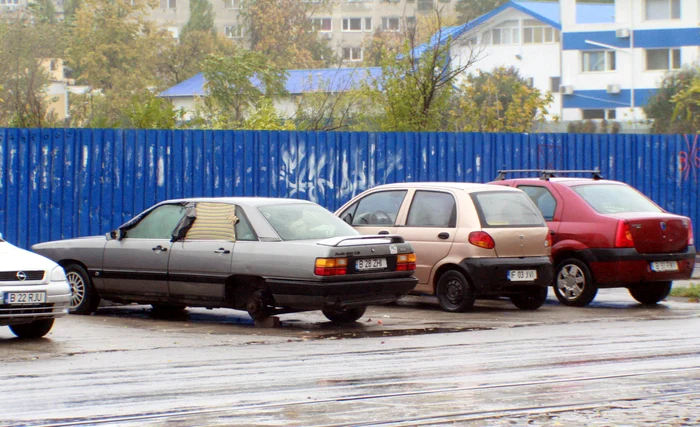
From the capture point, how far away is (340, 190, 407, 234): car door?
14.7m

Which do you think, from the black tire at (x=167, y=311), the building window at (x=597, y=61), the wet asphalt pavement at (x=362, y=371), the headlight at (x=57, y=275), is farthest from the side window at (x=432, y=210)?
the building window at (x=597, y=61)

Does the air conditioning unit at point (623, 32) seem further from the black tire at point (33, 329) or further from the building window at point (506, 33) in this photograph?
the black tire at point (33, 329)

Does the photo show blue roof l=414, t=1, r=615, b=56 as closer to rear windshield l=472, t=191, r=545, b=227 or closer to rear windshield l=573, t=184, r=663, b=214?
rear windshield l=573, t=184, r=663, b=214

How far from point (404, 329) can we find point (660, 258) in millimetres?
4040

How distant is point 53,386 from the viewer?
323 inches

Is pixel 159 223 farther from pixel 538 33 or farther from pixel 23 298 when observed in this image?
pixel 538 33

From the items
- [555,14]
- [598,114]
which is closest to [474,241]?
[598,114]

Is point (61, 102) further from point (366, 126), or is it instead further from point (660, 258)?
point (660, 258)

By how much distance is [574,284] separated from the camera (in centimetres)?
1480

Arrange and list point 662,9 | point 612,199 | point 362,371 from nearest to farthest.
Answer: point 362,371, point 612,199, point 662,9

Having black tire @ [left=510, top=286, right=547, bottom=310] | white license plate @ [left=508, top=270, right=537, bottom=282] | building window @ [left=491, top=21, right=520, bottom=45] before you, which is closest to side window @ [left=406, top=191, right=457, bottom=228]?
white license plate @ [left=508, top=270, right=537, bottom=282]

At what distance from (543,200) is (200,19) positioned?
90260 millimetres

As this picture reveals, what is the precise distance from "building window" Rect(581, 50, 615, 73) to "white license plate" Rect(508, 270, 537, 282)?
57.7 meters

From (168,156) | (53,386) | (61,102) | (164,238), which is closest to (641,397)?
(53,386)
